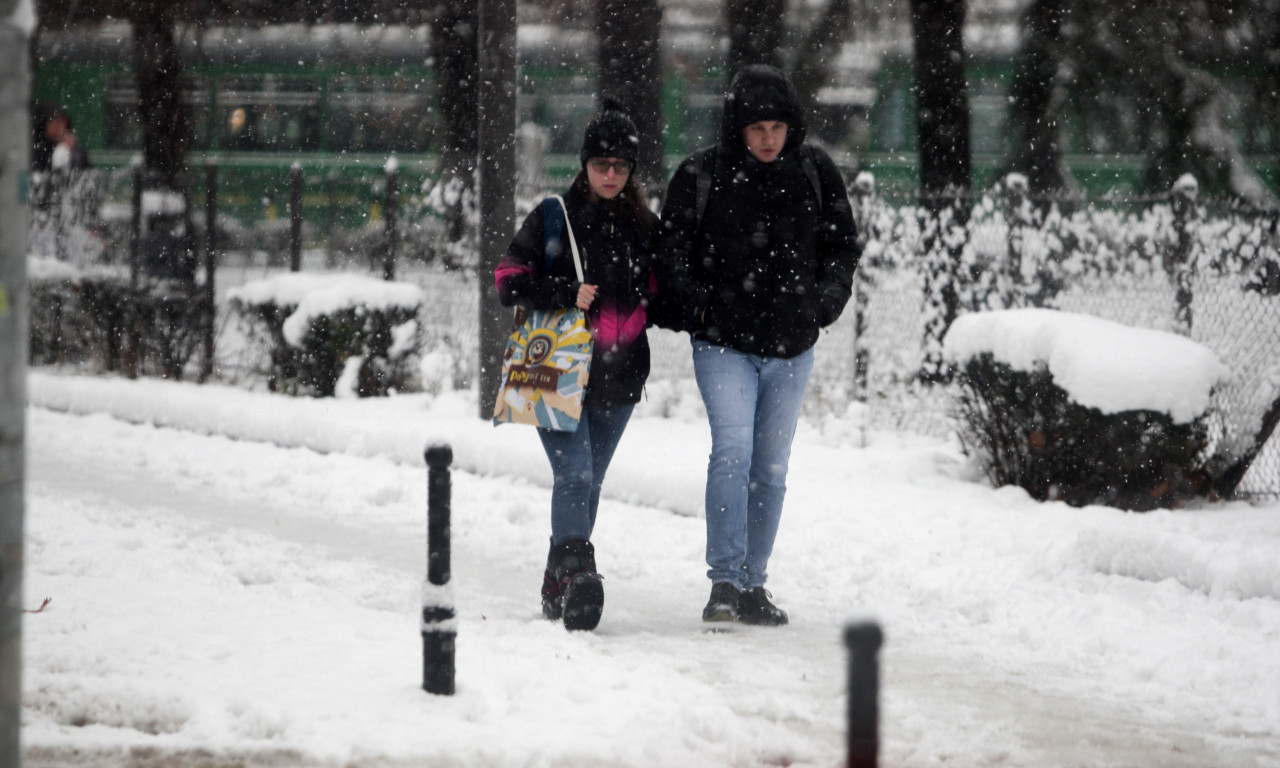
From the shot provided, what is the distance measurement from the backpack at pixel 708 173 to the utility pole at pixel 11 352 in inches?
121

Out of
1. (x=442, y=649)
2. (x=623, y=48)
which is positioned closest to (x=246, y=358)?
(x=623, y=48)

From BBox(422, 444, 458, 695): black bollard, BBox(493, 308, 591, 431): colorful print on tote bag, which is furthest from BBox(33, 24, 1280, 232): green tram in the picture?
BBox(422, 444, 458, 695): black bollard

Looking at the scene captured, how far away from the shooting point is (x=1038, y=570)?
5.75 meters

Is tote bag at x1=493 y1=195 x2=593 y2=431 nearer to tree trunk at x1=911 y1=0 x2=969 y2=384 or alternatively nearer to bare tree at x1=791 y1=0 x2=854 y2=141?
tree trunk at x1=911 y1=0 x2=969 y2=384

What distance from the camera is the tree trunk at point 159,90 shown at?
56.2ft

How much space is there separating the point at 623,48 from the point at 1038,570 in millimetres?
9948

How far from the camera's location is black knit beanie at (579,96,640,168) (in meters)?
4.81

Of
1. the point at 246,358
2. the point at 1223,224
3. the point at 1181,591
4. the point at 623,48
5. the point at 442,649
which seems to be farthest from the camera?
the point at 623,48

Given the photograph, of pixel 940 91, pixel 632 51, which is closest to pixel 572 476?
pixel 632 51

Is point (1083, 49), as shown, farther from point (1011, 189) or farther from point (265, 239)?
point (265, 239)

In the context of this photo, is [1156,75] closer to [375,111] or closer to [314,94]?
[375,111]

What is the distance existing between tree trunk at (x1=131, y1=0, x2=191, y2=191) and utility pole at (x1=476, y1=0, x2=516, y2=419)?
8760 mm

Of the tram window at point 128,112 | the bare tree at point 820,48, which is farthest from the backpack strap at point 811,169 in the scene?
the tram window at point 128,112

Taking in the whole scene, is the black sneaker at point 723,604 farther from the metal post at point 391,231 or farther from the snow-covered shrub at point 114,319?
the snow-covered shrub at point 114,319
